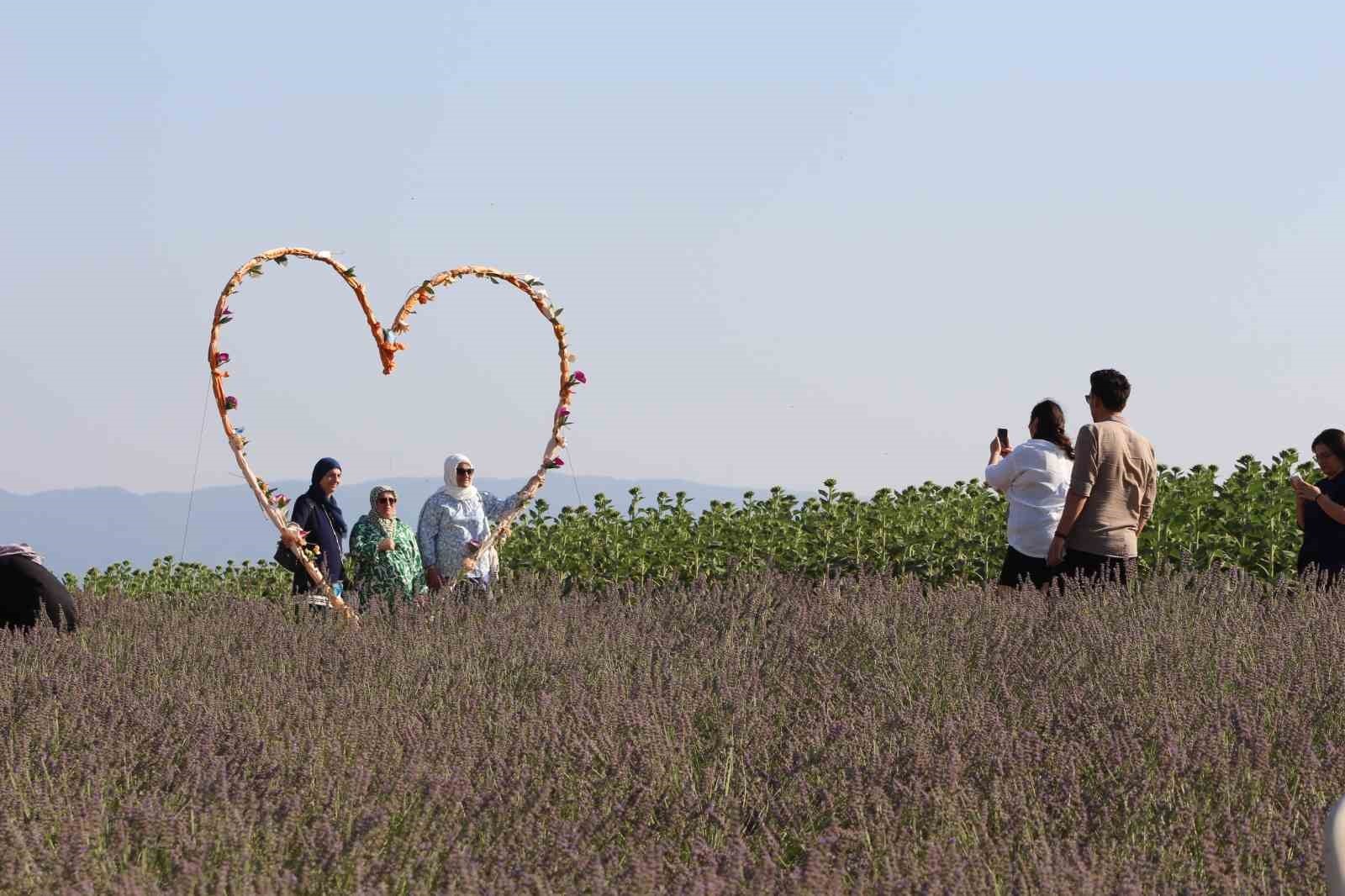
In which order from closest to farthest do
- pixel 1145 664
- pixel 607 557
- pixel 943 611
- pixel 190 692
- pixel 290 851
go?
pixel 290 851
pixel 190 692
pixel 1145 664
pixel 943 611
pixel 607 557

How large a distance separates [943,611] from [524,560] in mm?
5124

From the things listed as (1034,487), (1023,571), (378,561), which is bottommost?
(378,561)

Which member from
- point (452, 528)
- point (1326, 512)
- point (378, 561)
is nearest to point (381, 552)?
point (378, 561)

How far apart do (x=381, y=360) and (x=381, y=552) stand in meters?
1.00

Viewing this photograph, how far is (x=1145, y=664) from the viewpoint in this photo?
5328 mm

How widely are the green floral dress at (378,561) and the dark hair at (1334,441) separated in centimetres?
458

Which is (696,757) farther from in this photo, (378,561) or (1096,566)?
(378,561)

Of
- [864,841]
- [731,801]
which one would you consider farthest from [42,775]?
[864,841]

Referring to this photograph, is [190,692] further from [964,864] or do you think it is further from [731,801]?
[964,864]

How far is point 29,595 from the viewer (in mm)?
6750

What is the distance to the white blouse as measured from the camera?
703 centimetres

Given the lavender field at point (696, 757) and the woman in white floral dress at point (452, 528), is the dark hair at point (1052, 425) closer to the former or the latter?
the lavender field at point (696, 757)

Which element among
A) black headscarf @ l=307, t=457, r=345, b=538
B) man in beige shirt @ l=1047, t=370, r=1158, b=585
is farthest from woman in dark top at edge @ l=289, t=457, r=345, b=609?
man in beige shirt @ l=1047, t=370, r=1158, b=585

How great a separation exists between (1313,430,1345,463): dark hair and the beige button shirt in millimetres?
1040
